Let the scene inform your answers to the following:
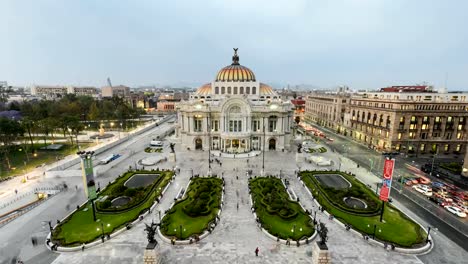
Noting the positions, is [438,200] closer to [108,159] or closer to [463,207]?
[463,207]

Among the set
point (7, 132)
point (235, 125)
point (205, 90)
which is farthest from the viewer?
point (205, 90)

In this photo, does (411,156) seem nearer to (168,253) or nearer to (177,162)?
(177,162)

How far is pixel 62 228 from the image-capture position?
3359 cm

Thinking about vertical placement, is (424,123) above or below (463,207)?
above

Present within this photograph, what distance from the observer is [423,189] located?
47000mm

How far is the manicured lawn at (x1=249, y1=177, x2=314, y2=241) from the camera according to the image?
33.0m

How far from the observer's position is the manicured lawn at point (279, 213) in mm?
33000

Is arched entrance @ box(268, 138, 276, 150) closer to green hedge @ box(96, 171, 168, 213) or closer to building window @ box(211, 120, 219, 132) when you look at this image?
building window @ box(211, 120, 219, 132)

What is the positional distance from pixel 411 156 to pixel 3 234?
91533 millimetres

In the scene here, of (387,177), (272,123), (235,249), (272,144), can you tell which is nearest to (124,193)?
(235,249)

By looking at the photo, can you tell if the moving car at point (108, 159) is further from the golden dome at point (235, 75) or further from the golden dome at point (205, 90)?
the golden dome at point (235, 75)

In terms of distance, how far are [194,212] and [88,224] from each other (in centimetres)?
1468

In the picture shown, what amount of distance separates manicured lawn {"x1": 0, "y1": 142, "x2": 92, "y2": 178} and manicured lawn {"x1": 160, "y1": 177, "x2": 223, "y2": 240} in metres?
42.2

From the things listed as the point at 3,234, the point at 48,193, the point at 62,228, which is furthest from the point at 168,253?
the point at 48,193
